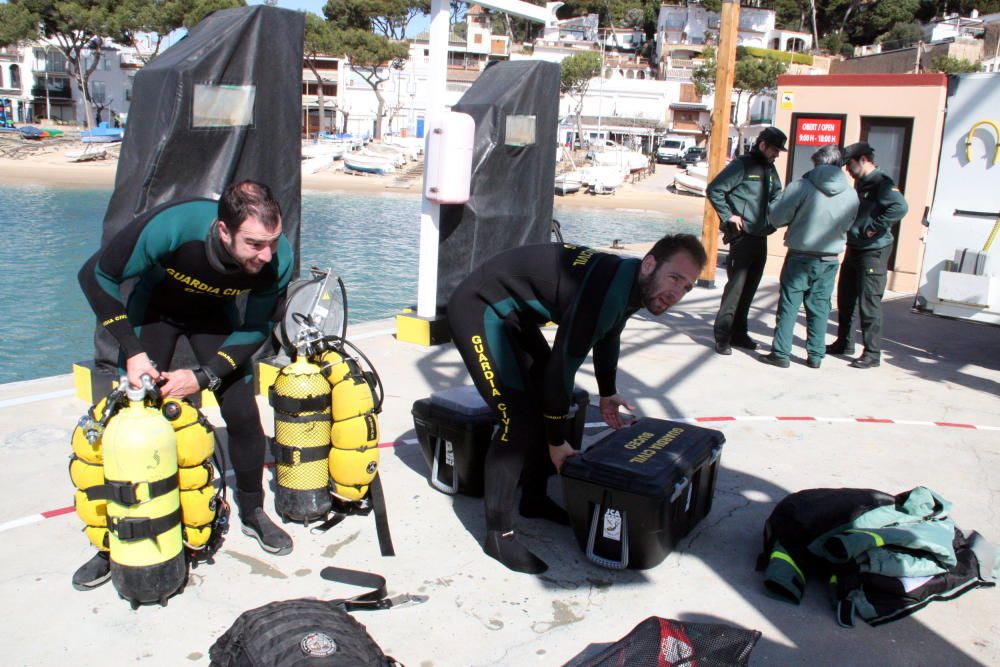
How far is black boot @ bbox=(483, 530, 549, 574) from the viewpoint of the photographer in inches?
142

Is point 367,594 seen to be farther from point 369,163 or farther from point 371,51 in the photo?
point 371,51

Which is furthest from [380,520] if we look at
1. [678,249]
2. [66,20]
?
[66,20]

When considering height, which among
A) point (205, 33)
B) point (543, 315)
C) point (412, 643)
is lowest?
point (412, 643)

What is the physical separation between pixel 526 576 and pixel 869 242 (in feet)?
16.4

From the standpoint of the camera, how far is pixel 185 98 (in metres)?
Result: 5.32

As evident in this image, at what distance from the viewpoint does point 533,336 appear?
3.83 meters

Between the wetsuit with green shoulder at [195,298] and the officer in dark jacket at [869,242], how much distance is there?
5328 mm

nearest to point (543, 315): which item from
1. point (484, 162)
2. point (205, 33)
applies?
point (205, 33)

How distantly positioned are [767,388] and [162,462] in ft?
16.4

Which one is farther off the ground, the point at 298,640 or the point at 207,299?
the point at 207,299

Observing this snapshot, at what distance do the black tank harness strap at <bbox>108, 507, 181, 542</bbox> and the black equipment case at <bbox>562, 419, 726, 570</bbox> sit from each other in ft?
5.34

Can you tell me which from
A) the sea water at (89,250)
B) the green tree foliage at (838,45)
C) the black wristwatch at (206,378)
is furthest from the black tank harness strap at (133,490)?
the green tree foliage at (838,45)

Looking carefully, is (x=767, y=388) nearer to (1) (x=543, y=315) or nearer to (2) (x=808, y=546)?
(2) (x=808, y=546)

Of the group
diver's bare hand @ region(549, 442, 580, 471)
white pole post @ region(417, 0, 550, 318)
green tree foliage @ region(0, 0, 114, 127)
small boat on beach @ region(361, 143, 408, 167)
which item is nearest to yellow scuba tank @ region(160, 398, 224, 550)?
diver's bare hand @ region(549, 442, 580, 471)
